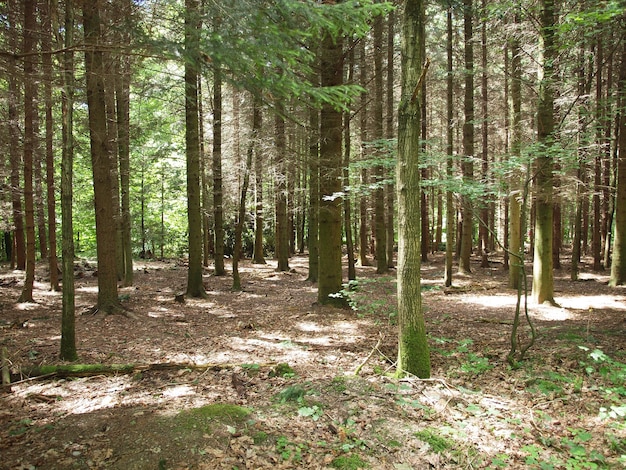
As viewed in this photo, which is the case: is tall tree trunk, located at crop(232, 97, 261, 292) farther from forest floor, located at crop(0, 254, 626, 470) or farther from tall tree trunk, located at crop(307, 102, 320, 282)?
forest floor, located at crop(0, 254, 626, 470)

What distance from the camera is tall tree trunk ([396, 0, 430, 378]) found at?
495 cm

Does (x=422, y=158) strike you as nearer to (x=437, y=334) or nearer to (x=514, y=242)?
(x=437, y=334)

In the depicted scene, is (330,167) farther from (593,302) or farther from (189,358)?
(593,302)

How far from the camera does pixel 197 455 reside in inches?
143

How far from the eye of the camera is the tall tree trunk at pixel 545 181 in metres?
9.23

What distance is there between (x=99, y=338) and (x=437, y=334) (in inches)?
270

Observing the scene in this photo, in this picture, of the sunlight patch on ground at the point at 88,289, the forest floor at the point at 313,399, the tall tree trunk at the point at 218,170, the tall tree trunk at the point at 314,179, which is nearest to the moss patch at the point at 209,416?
the forest floor at the point at 313,399

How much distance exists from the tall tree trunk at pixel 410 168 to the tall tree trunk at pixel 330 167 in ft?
14.8

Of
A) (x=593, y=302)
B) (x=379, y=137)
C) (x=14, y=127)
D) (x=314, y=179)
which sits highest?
(x=379, y=137)

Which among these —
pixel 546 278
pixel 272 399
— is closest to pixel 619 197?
pixel 546 278

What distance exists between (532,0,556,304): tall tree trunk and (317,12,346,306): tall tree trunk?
4.70 meters

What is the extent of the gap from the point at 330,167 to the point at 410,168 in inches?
190

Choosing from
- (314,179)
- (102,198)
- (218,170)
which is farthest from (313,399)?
(218,170)

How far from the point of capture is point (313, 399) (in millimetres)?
4781
